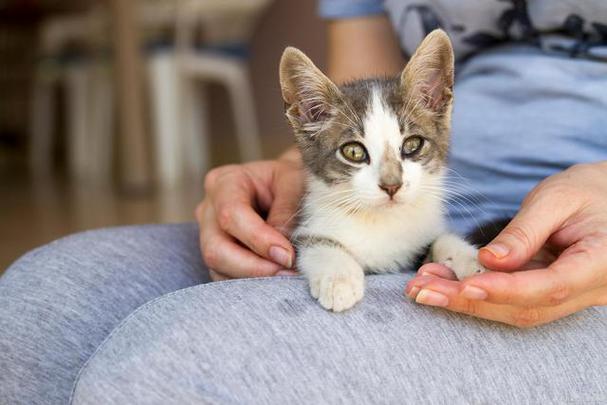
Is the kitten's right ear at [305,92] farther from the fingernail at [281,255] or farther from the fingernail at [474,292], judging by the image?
the fingernail at [474,292]

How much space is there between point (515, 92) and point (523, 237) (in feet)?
1.30

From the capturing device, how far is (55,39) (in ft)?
19.7

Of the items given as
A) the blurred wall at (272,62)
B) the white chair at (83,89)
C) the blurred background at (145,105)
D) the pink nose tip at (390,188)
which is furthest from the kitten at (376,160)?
the white chair at (83,89)

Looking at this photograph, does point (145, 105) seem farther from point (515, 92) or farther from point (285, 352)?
point (285, 352)

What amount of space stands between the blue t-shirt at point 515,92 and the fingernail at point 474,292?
0.38 m

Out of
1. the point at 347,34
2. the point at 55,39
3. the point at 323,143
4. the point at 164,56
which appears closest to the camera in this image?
the point at 323,143

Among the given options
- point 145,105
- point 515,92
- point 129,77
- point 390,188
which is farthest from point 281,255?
point 145,105

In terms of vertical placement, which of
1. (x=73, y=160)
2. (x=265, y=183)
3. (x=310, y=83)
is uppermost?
(x=310, y=83)

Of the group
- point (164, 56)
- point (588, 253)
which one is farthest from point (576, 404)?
point (164, 56)

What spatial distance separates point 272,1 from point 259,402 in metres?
5.24

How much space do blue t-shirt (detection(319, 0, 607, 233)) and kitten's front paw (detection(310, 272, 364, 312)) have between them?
1.21 feet

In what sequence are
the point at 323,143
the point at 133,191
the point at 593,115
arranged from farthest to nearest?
1. the point at 133,191
2. the point at 323,143
3. the point at 593,115

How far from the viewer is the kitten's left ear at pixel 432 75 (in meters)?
1.05

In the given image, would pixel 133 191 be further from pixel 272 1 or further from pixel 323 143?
pixel 323 143
